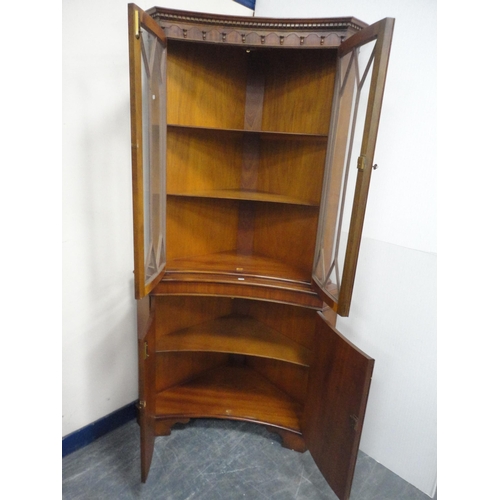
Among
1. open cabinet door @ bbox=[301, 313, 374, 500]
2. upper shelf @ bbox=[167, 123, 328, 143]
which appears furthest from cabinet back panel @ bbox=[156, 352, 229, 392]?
upper shelf @ bbox=[167, 123, 328, 143]

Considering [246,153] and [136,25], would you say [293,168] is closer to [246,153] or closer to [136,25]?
[246,153]

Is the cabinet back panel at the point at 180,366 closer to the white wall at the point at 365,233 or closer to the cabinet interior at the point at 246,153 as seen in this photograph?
the white wall at the point at 365,233

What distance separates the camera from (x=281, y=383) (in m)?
1.79

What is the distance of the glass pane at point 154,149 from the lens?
119 centimetres

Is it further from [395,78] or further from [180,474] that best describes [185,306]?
[395,78]

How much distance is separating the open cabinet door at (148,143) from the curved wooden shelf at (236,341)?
389mm

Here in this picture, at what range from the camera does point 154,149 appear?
1290 mm

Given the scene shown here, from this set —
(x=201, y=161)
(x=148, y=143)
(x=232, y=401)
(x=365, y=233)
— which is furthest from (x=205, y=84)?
(x=232, y=401)

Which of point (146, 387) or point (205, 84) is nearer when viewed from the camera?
point (146, 387)

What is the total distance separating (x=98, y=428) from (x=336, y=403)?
1.08m

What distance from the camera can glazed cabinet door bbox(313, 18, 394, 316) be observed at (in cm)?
100

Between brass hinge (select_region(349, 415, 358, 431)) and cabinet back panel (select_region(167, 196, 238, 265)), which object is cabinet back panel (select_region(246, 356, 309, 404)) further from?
cabinet back panel (select_region(167, 196, 238, 265))

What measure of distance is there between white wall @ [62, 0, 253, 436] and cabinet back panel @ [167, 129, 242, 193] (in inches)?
7.1

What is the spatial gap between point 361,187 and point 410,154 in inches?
16.0
